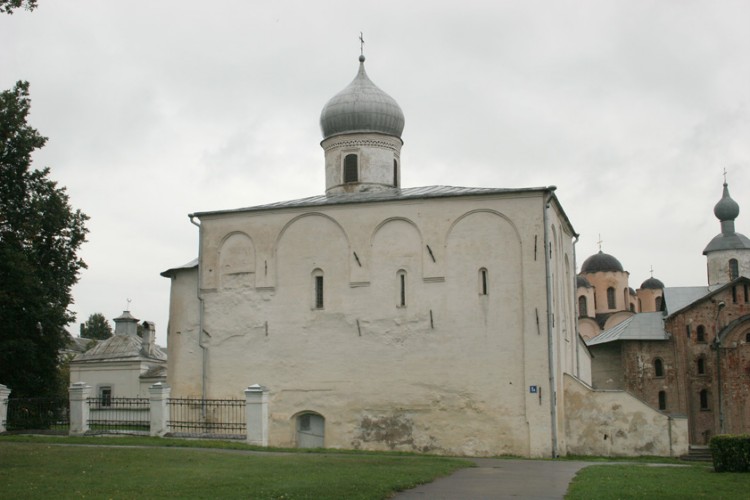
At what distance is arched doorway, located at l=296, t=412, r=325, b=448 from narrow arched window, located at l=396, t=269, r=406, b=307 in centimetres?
375

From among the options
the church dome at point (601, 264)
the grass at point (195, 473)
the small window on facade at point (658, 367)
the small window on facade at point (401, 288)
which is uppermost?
the church dome at point (601, 264)

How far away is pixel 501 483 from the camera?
12.6 meters

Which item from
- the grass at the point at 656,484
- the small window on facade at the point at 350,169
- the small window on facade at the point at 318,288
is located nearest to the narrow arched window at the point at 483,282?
the small window on facade at the point at 318,288

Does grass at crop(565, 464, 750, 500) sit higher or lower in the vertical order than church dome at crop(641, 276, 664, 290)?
lower

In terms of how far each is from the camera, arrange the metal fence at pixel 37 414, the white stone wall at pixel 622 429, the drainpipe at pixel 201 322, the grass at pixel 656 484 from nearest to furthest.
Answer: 1. the grass at pixel 656 484
2. the white stone wall at pixel 622 429
3. the metal fence at pixel 37 414
4. the drainpipe at pixel 201 322

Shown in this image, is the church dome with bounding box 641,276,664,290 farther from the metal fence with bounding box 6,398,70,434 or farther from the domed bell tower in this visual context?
the metal fence with bounding box 6,398,70,434

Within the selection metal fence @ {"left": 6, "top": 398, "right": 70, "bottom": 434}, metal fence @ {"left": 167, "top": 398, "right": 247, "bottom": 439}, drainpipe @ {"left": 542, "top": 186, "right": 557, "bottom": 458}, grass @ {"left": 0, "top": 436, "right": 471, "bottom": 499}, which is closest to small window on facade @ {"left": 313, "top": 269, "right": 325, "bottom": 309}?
metal fence @ {"left": 167, "top": 398, "right": 247, "bottom": 439}

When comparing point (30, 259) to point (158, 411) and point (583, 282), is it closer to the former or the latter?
point (158, 411)

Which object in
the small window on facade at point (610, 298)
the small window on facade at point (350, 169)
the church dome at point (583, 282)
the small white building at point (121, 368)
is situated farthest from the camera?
the small window on facade at point (610, 298)

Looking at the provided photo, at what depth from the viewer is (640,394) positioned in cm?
3466

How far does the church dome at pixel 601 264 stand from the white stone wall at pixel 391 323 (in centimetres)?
3032

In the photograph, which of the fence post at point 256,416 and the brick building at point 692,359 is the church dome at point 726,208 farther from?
the fence post at point 256,416

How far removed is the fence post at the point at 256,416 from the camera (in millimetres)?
18717

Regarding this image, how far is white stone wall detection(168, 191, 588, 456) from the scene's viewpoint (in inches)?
810
